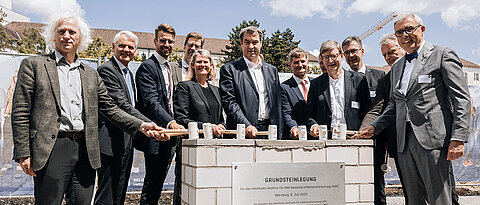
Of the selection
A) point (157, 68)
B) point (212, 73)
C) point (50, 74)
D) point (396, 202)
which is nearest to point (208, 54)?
point (212, 73)

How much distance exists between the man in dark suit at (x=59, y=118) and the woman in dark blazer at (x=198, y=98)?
0.80 metres

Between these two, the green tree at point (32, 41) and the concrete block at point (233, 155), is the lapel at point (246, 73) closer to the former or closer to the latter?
the concrete block at point (233, 155)

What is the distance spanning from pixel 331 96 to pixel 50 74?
8.15 feet

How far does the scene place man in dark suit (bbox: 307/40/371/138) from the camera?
3.54 metres

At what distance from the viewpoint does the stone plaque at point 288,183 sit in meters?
2.41

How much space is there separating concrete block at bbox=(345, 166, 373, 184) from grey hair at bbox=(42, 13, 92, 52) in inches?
86.4

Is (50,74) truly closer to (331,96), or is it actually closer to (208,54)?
(208,54)

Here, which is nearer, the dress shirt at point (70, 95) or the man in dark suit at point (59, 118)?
the man in dark suit at point (59, 118)

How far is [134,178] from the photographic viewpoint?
5.59 m

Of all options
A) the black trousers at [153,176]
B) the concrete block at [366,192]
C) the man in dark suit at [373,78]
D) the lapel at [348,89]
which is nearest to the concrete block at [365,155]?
the concrete block at [366,192]

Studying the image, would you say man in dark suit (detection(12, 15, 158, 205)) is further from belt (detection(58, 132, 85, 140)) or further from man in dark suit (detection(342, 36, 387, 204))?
man in dark suit (detection(342, 36, 387, 204))

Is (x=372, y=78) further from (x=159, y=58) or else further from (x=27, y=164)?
(x=27, y=164)

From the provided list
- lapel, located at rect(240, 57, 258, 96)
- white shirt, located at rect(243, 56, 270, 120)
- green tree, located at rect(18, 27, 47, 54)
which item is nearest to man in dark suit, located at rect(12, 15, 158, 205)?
lapel, located at rect(240, 57, 258, 96)

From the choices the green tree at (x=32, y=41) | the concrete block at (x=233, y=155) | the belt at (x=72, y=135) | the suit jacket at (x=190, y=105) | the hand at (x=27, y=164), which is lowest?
the hand at (x=27, y=164)
